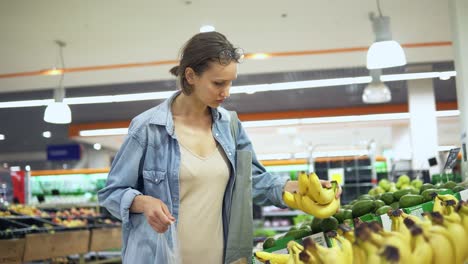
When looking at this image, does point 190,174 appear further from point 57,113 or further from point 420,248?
point 57,113

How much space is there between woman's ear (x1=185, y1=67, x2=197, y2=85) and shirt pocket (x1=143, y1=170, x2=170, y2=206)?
1.05ft

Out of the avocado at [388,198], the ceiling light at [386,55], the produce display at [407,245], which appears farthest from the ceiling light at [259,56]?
the produce display at [407,245]

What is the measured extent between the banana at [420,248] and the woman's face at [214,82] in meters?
0.96

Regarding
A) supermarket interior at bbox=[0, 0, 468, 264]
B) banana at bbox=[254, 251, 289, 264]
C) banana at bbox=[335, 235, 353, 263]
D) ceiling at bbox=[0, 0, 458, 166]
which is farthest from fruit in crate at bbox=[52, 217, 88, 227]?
banana at bbox=[335, 235, 353, 263]

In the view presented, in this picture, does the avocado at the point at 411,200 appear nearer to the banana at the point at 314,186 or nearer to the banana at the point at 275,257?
the banana at the point at 314,186

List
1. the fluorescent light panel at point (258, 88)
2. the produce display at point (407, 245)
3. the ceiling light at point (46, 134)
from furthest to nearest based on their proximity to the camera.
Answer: the ceiling light at point (46, 134) → the fluorescent light panel at point (258, 88) → the produce display at point (407, 245)

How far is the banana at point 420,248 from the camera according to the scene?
96 centimetres

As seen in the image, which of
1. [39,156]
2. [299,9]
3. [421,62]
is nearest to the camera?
[299,9]

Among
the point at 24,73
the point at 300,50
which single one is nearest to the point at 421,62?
the point at 300,50

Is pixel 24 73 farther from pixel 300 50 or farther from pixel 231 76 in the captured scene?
pixel 231 76

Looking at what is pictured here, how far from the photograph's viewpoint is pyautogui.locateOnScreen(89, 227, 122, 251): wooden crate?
6.47 metres

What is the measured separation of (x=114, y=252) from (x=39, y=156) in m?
3.89

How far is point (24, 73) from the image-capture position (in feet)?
27.3

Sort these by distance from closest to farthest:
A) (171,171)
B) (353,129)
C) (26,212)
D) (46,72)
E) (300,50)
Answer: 1. (171,171)
2. (26,212)
3. (300,50)
4. (46,72)
5. (353,129)
